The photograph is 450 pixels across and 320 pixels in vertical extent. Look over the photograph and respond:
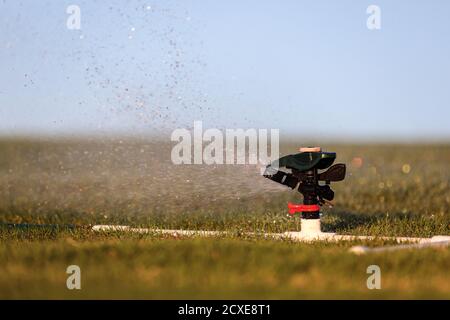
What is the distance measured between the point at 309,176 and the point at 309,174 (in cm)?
3

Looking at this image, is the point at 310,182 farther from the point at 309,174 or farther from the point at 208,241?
the point at 208,241

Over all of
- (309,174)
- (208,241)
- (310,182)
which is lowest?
(208,241)

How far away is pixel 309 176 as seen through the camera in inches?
382

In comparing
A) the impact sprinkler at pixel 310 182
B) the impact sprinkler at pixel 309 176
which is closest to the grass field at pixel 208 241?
the impact sprinkler at pixel 310 182

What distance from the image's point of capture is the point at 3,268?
7051mm

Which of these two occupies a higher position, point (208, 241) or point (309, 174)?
point (309, 174)

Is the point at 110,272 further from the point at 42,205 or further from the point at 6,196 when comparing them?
the point at 6,196

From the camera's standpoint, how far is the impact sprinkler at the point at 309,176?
31.5 ft

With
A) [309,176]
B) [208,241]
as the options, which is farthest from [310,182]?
[208,241]

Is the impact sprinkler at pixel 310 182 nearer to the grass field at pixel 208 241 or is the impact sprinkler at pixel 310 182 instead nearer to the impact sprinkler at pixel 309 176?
the impact sprinkler at pixel 309 176

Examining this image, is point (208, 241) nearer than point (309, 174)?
Yes

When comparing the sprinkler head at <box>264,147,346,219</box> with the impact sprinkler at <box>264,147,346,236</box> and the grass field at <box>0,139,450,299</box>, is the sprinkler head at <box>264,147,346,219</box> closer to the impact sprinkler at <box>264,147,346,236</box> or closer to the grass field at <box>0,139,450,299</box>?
the impact sprinkler at <box>264,147,346,236</box>

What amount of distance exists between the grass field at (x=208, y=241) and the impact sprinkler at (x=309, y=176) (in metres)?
0.63

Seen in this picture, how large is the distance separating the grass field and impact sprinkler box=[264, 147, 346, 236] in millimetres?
625
